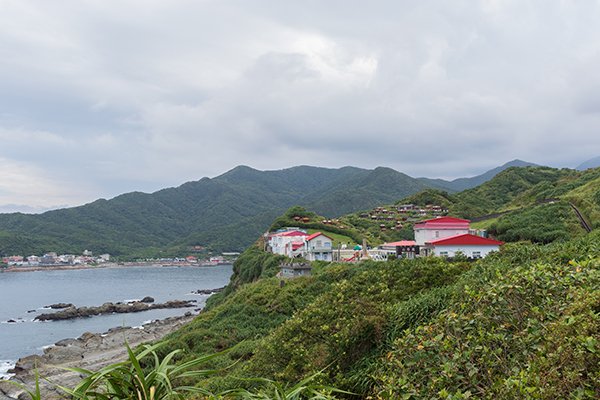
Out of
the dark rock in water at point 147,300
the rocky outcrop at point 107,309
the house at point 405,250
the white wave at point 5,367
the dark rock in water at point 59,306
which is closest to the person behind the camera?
the white wave at point 5,367

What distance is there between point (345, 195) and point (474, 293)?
156m

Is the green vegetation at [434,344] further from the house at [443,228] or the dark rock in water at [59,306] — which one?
the dark rock in water at [59,306]

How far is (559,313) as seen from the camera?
154 inches

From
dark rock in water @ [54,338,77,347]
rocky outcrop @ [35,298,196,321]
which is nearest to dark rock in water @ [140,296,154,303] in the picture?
rocky outcrop @ [35,298,196,321]

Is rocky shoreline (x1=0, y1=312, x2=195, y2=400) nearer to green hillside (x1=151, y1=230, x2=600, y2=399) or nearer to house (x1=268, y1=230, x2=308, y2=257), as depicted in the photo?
house (x1=268, y1=230, x2=308, y2=257)

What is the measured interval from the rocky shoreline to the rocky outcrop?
10969 mm

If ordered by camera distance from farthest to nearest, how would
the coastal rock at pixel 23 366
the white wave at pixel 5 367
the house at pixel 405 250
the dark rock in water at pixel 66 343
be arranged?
1. the dark rock in water at pixel 66 343
2. the house at pixel 405 250
3. the coastal rock at pixel 23 366
4. the white wave at pixel 5 367

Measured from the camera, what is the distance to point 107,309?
54031 mm

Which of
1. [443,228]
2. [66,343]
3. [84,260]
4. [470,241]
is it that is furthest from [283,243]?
[84,260]

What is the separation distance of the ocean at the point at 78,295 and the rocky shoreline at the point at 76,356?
2.05 metres

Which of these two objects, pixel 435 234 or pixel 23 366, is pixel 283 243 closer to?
pixel 435 234

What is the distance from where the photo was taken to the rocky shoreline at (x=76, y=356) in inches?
964

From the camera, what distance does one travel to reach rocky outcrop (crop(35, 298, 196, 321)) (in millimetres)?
50031

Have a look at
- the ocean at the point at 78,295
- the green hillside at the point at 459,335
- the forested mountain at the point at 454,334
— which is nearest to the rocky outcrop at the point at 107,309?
the ocean at the point at 78,295
